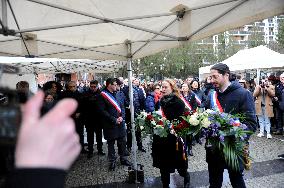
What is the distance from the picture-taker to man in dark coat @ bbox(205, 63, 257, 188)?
422 cm

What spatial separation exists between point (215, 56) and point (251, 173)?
39.6 m

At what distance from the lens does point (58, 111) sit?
0.75 m

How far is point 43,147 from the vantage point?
735 mm

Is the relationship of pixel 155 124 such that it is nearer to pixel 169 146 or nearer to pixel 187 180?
pixel 169 146

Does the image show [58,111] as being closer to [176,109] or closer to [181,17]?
[181,17]

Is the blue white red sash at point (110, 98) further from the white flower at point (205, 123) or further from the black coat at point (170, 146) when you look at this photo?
the white flower at point (205, 123)

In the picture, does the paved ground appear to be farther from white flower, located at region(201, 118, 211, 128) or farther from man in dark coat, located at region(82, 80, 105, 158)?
white flower, located at region(201, 118, 211, 128)

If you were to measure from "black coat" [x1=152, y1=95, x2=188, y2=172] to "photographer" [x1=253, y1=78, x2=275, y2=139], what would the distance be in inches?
241

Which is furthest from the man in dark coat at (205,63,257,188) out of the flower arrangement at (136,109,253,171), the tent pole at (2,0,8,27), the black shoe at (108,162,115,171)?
the black shoe at (108,162,115,171)

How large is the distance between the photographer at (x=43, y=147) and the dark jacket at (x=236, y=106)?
144 inches

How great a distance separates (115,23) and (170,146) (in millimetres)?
2165

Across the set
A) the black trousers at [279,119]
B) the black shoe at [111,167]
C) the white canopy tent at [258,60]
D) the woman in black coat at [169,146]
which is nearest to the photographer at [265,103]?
the black trousers at [279,119]

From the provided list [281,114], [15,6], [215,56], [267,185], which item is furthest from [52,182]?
[215,56]

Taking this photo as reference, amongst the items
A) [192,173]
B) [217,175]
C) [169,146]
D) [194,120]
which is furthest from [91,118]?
[217,175]
